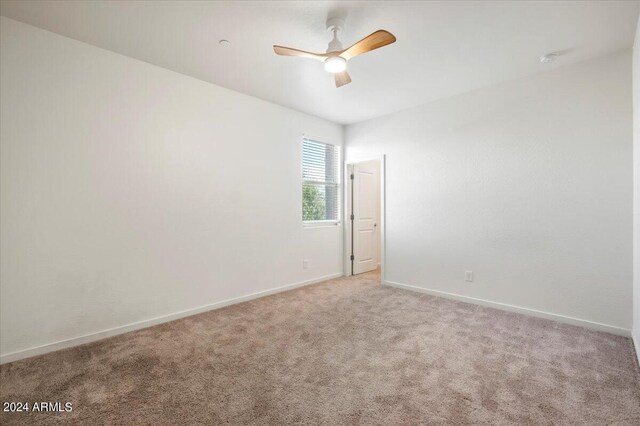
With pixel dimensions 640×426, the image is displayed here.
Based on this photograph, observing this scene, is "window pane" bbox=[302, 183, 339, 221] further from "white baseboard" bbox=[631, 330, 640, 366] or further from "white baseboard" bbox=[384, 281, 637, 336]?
"white baseboard" bbox=[631, 330, 640, 366]

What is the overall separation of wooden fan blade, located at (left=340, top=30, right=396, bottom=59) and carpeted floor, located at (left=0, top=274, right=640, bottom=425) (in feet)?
8.04

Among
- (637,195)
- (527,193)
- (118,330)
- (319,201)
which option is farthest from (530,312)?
(118,330)

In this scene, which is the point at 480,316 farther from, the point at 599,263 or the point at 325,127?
the point at 325,127

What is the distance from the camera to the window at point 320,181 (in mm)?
4785

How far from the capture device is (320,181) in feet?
16.4

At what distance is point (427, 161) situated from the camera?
13.9 feet

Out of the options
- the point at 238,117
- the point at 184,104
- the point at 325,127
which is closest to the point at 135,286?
the point at 184,104

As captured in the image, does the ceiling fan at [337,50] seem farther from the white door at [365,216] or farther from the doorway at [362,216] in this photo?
the white door at [365,216]

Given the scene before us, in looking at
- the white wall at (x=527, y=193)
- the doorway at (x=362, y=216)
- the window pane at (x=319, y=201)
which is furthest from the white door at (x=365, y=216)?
the white wall at (x=527, y=193)

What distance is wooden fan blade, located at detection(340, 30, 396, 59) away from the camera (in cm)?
208

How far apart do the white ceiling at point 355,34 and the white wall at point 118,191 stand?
31 cm

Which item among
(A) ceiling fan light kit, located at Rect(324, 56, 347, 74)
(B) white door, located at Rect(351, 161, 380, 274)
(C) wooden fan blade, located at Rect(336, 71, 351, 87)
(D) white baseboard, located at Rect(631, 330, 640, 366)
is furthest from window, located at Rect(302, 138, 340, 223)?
(D) white baseboard, located at Rect(631, 330, 640, 366)

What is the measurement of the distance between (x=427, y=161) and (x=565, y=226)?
5.84 feet

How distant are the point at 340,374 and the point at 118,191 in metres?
2.67
